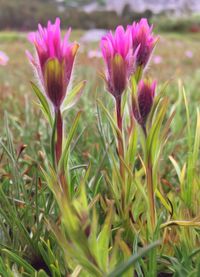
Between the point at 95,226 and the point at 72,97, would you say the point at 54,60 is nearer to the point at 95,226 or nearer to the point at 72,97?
the point at 72,97

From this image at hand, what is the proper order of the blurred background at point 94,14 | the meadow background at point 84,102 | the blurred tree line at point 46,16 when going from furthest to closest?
the blurred tree line at point 46,16, the blurred background at point 94,14, the meadow background at point 84,102

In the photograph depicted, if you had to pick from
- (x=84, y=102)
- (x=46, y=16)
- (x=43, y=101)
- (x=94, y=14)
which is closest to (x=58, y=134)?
(x=43, y=101)

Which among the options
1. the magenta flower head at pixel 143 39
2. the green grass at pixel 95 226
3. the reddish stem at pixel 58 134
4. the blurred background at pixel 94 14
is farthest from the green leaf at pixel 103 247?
the blurred background at pixel 94 14

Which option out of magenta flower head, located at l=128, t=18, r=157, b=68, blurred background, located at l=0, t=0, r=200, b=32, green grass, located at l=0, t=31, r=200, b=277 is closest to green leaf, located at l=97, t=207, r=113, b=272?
green grass, located at l=0, t=31, r=200, b=277

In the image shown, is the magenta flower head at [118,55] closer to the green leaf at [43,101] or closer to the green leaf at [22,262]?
the green leaf at [43,101]

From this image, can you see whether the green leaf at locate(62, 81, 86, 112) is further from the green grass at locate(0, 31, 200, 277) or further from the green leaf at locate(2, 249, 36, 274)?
the green leaf at locate(2, 249, 36, 274)

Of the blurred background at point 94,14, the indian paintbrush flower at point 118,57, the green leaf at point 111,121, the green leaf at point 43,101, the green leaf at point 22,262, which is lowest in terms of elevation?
the blurred background at point 94,14
